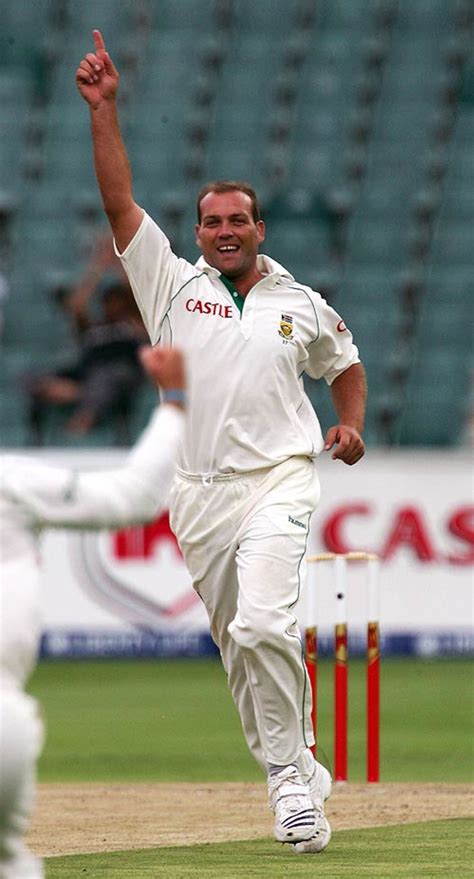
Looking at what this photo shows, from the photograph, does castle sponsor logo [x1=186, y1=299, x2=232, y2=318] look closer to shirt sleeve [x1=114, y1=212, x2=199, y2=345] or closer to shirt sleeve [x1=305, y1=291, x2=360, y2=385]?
shirt sleeve [x1=114, y1=212, x2=199, y2=345]

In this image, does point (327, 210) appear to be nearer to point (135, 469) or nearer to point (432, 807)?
point (432, 807)

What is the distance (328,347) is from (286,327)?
0.26 meters

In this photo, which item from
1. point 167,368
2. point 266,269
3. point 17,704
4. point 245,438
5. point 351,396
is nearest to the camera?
point 17,704

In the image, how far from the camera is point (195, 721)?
1149cm

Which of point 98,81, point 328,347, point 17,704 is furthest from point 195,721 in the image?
point 17,704

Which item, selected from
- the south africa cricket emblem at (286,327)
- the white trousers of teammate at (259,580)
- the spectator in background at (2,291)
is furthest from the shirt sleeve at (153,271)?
the spectator in background at (2,291)

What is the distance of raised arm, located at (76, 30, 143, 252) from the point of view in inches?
236

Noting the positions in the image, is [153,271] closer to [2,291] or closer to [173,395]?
[173,395]

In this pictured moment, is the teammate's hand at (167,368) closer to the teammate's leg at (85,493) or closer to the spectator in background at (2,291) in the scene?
the teammate's leg at (85,493)

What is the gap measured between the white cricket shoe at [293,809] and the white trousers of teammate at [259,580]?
0.06m

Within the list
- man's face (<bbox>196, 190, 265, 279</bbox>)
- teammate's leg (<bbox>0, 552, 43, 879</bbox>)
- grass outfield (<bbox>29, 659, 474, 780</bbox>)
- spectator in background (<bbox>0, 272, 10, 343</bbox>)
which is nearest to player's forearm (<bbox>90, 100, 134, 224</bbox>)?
man's face (<bbox>196, 190, 265, 279</bbox>)

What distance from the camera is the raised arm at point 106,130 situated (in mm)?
5992

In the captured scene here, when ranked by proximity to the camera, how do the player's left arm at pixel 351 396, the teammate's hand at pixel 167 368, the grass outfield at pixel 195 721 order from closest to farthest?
the teammate's hand at pixel 167 368 < the player's left arm at pixel 351 396 < the grass outfield at pixel 195 721

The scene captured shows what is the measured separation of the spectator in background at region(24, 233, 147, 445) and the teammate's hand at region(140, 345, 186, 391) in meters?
11.5
